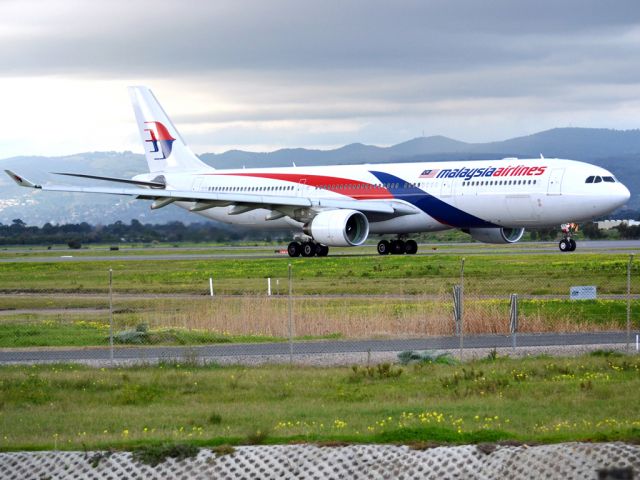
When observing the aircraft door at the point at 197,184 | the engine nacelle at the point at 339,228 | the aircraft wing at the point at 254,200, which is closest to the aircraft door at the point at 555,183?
the aircraft wing at the point at 254,200

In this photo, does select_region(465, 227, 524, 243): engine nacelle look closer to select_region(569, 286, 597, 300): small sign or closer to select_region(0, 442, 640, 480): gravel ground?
select_region(569, 286, 597, 300): small sign

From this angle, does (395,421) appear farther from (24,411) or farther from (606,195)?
(606,195)

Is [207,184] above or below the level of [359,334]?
above

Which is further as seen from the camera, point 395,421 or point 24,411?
point 24,411

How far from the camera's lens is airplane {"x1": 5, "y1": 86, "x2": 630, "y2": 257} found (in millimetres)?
51375

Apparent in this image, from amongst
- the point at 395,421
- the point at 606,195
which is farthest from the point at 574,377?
the point at 606,195

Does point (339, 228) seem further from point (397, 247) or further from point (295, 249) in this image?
point (397, 247)

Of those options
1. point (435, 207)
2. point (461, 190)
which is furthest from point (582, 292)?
point (435, 207)

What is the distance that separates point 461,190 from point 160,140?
2143cm

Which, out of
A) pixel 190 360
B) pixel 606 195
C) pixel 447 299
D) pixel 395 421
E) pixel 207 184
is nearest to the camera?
pixel 395 421

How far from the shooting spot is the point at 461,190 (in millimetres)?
53281

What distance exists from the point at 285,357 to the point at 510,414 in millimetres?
8591

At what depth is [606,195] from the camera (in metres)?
50.6

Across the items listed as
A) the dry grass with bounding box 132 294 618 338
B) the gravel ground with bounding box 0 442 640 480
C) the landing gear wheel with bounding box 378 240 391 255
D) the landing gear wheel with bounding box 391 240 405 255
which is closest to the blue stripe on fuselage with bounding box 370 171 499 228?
the landing gear wheel with bounding box 391 240 405 255
